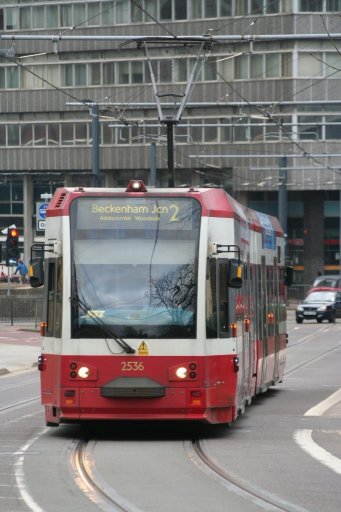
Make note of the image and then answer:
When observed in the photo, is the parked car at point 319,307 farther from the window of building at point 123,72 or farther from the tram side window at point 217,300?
the tram side window at point 217,300

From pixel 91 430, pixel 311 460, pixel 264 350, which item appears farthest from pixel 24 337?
pixel 311 460

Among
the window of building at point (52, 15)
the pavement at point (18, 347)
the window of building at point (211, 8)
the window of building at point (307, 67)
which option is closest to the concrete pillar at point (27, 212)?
the window of building at point (52, 15)

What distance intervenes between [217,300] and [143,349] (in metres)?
1.04

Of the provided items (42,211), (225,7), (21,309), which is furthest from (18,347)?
(225,7)

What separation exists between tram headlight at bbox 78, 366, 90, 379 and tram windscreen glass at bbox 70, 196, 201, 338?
36cm

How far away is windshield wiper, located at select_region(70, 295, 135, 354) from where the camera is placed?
1553 cm

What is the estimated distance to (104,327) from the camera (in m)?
15.6

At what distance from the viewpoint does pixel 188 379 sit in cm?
1560

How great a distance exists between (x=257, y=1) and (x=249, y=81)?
4.46 m

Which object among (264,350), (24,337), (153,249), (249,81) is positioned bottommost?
(24,337)

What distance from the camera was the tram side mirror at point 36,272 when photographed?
16062 millimetres

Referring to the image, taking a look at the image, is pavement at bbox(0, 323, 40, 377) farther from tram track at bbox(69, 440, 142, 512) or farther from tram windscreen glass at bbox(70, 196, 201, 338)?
tram track at bbox(69, 440, 142, 512)

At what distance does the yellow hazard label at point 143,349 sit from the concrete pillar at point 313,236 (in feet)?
210

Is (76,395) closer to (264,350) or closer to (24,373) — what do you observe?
(264,350)
